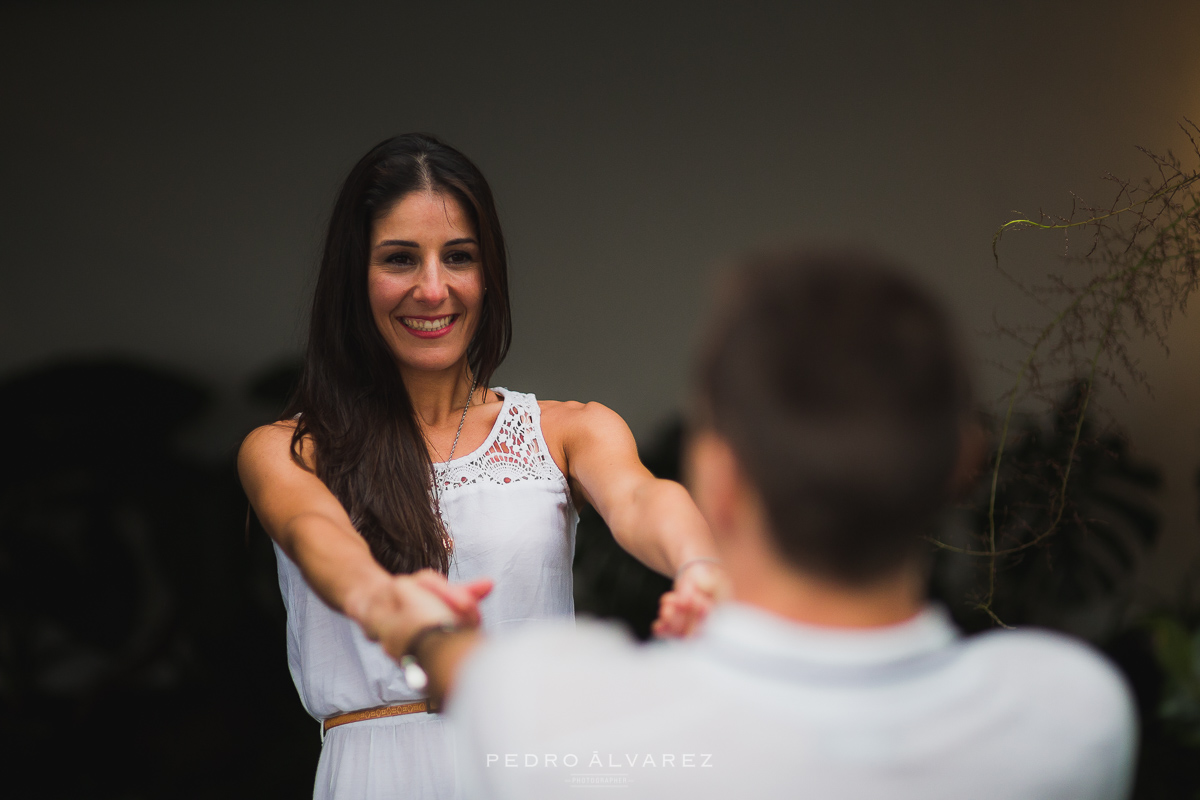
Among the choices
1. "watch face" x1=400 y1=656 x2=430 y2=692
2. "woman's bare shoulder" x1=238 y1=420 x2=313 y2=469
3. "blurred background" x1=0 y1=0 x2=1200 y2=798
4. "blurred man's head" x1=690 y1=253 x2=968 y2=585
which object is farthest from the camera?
"blurred background" x1=0 y1=0 x2=1200 y2=798

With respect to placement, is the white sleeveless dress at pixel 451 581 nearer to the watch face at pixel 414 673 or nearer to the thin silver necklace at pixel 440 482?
the thin silver necklace at pixel 440 482

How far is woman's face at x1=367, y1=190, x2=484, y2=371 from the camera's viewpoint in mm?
1397

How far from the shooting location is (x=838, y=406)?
566 millimetres

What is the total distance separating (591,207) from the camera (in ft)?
10.2

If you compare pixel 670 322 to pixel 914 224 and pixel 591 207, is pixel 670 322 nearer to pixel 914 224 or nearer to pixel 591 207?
pixel 591 207

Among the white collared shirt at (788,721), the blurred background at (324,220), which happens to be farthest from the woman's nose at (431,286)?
the blurred background at (324,220)

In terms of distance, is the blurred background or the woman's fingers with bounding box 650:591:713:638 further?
the blurred background

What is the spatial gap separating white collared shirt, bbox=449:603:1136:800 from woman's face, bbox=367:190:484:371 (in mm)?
861

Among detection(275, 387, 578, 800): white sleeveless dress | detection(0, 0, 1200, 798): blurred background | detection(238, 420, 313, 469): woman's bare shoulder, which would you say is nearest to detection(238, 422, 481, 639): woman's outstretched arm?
detection(238, 420, 313, 469): woman's bare shoulder

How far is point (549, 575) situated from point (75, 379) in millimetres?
2275

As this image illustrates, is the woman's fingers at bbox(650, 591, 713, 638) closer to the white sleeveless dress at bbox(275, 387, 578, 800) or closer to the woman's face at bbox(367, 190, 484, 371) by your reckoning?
the white sleeveless dress at bbox(275, 387, 578, 800)

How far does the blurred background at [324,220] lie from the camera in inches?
115

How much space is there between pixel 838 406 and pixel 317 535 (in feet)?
2.30

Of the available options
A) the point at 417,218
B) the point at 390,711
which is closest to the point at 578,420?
the point at 417,218
